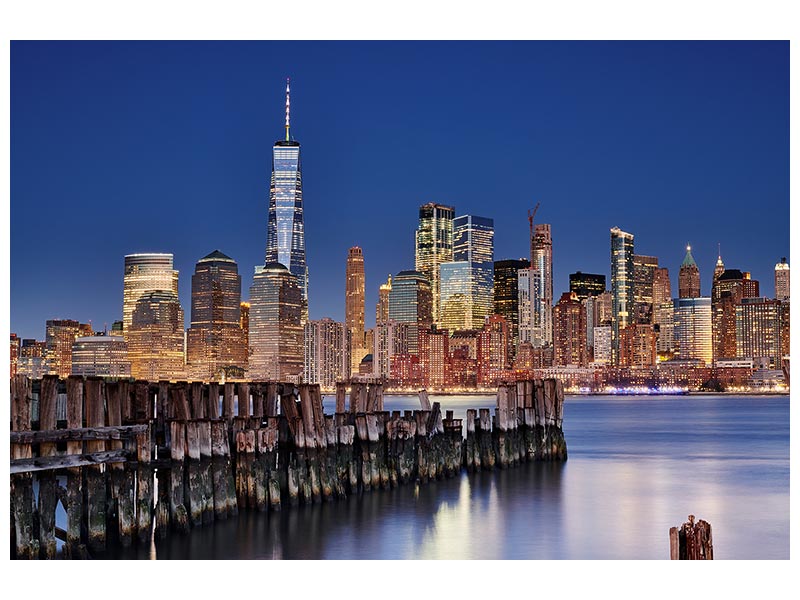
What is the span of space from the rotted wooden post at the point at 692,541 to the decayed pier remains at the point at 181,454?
519 centimetres

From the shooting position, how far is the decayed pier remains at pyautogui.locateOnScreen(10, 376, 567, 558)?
33.3 feet

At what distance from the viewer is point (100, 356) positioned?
95.0m

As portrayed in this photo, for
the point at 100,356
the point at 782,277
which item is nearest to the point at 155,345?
the point at 100,356

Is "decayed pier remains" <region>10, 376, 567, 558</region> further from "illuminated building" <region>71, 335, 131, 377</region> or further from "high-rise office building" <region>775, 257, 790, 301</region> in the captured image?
"illuminated building" <region>71, 335, 131, 377</region>

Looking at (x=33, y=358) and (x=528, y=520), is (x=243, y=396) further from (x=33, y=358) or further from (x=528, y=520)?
(x=33, y=358)

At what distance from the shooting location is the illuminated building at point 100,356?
282 feet

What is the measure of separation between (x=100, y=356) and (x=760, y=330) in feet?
211

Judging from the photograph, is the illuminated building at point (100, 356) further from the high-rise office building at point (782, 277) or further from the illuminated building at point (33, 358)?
the high-rise office building at point (782, 277)

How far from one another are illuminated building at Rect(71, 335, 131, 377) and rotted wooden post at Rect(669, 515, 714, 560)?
76.1 m

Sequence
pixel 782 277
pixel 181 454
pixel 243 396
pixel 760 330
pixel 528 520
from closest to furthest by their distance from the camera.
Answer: pixel 181 454
pixel 528 520
pixel 243 396
pixel 782 277
pixel 760 330

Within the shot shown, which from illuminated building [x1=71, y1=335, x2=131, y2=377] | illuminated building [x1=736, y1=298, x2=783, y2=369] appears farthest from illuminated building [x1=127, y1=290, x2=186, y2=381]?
illuminated building [x1=736, y1=298, x2=783, y2=369]
